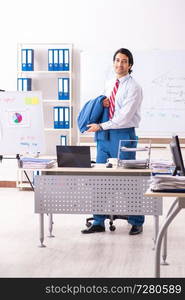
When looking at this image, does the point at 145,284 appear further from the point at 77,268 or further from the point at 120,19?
the point at 120,19

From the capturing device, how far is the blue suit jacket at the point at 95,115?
5.55 meters

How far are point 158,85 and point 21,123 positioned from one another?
11.0 ft

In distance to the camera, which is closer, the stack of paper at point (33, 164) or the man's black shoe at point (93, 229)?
the stack of paper at point (33, 164)

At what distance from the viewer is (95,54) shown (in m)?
8.49

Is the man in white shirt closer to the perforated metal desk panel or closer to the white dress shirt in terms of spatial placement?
the white dress shirt

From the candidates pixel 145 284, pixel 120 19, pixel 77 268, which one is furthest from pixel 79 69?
pixel 145 284

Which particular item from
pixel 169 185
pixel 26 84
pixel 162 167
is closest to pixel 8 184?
pixel 26 84

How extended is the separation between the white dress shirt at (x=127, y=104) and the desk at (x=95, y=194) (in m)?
0.58

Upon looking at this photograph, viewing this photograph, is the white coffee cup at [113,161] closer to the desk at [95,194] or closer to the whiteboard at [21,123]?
the desk at [95,194]

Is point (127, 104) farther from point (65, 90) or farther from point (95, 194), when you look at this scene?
point (65, 90)

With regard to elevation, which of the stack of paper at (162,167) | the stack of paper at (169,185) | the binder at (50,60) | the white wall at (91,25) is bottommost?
the stack of paper at (162,167)

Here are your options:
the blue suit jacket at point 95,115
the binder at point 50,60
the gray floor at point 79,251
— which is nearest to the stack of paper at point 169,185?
the gray floor at point 79,251

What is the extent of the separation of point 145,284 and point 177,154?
2.81ft

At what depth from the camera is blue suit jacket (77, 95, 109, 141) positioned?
5.55 metres
